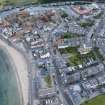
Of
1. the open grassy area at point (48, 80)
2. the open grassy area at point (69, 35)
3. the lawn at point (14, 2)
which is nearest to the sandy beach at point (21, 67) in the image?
the open grassy area at point (48, 80)

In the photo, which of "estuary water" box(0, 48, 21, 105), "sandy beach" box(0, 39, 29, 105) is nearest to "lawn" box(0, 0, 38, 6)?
"sandy beach" box(0, 39, 29, 105)

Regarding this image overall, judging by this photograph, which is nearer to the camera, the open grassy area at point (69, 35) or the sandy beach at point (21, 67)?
the sandy beach at point (21, 67)

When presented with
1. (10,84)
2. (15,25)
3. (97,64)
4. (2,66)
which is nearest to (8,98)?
(10,84)

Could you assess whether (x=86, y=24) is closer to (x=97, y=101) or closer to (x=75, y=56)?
(x=75, y=56)

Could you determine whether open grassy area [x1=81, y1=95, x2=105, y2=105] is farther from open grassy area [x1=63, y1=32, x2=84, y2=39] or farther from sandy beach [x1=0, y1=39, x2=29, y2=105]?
open grassy area [x1=63, y1=32, x2=84, y2=39]

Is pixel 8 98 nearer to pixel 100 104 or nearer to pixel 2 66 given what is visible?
pixel 2 66

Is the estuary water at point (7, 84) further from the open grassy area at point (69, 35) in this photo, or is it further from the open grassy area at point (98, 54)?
the open grassy area at point (98, 54)
